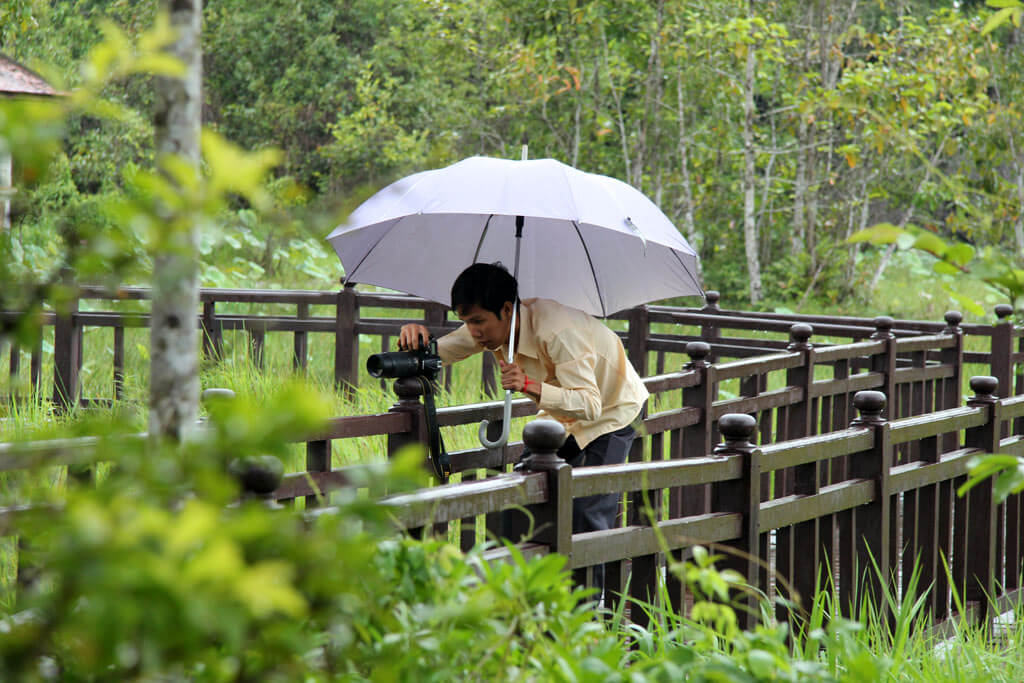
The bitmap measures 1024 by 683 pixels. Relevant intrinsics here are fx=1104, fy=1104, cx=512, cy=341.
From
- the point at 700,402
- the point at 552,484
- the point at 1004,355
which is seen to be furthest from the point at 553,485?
the point at 1004,355

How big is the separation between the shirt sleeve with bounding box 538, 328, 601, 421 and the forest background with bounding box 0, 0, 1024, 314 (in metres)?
8.12

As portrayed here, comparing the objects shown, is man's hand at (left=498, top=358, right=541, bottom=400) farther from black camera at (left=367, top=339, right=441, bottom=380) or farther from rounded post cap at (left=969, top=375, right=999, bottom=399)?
rounded post cap at (left=969, top=375, right=999, bottom=399)

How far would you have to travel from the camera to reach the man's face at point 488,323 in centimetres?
369

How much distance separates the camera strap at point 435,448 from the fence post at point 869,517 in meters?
1.31

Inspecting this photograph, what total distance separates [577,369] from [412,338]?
577mm

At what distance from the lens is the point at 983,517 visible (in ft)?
13.8

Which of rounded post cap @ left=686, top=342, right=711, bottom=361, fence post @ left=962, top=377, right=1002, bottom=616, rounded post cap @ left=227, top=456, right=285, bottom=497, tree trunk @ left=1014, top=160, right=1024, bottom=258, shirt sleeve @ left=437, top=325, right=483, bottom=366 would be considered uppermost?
tree trunk @ left=1014, top=160, right=1024, bottom=258

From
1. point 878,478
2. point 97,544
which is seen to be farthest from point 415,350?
point 97,544

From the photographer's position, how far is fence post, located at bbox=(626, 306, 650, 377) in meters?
7.36

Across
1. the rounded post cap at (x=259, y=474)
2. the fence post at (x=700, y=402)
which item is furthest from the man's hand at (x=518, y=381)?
the rounded post cap at (x=259, y=474)

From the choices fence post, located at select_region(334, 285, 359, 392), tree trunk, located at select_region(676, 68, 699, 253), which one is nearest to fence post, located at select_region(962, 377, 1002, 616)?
fence post, located at select_region(334, 285, 359, 392)

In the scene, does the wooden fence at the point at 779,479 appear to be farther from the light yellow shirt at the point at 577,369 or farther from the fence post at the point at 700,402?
the light yellow shirt at the point at 577,369

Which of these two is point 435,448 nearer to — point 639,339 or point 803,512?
point 803,512

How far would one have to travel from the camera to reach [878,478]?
3.63m
